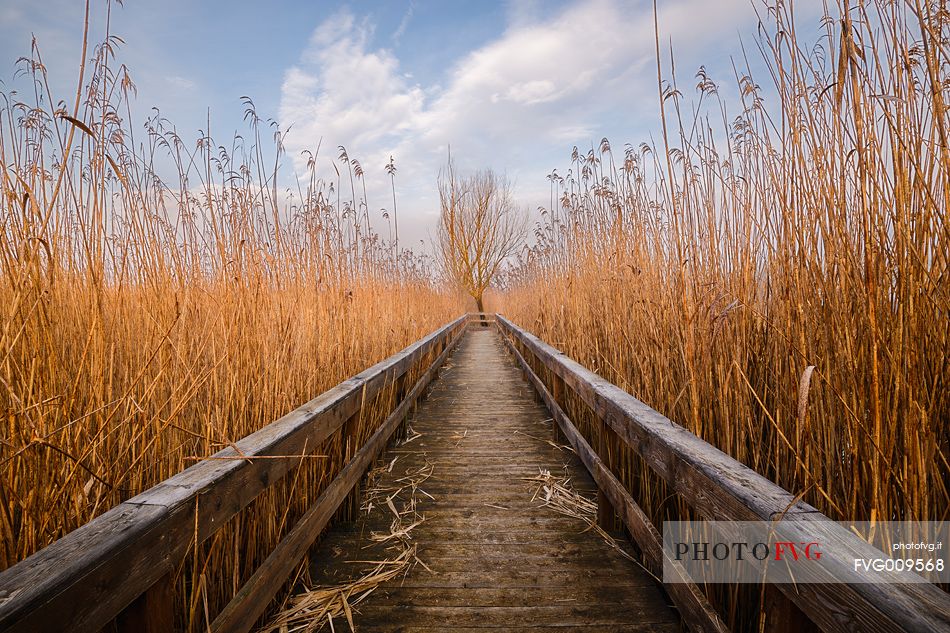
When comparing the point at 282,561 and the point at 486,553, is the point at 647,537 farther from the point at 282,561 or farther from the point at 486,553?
the point at 282,561

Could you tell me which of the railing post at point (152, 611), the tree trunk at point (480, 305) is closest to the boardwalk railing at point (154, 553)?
the railing post at point (152, 611)

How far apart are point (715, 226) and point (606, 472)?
1053 millimetres

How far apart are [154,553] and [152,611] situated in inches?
5.1

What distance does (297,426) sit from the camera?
1.31m

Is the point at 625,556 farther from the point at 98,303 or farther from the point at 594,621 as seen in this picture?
the point at 98,303

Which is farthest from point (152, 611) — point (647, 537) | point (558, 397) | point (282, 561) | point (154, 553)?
point (558, 397)

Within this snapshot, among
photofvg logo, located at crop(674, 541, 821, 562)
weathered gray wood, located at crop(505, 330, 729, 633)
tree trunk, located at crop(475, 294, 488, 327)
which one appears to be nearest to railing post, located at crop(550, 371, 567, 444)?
weathered gray wood, located at crop(505, 330, 729, 633)

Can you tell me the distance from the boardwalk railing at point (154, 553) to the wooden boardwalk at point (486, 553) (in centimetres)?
38

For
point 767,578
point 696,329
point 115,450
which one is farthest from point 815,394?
point 115,450

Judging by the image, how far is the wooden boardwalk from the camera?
4.43 feet

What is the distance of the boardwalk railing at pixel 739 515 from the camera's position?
53 centimetres

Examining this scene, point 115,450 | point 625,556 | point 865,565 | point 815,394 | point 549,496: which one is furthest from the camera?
point 549,496

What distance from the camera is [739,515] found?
82 centimetres

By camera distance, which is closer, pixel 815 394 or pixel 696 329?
pixel 815 394
